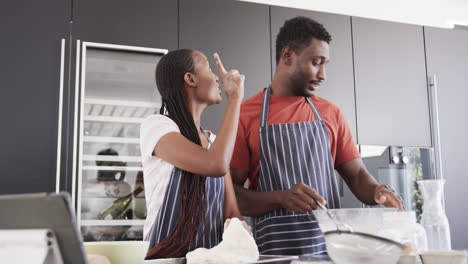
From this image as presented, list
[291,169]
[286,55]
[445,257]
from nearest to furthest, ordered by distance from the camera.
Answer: [445,257] < [291,169] < [286,55]

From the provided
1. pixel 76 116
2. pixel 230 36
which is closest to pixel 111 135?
pixel 76 116

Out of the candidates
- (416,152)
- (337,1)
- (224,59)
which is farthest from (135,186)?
(337,1)

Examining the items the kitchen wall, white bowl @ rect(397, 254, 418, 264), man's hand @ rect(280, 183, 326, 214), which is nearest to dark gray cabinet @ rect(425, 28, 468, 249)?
the kitchen wall

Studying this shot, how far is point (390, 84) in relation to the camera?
309 cm

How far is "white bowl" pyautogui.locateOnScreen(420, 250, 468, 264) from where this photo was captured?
78 centimetres

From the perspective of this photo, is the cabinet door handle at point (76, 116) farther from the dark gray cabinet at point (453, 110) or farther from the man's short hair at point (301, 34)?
the dark gray cabinet at point (453, 110)

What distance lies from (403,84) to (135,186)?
1.84 m

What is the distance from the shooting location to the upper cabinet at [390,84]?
118 inches

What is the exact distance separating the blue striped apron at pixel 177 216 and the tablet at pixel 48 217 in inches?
24.5

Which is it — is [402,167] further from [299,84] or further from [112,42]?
[112,42]

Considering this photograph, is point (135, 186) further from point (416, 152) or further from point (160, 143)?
point (416, 152)

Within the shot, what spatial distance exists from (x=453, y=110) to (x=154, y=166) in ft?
8.29

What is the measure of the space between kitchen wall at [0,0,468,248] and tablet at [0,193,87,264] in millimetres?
1823

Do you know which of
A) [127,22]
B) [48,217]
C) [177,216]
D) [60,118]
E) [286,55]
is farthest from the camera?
[127,22]
